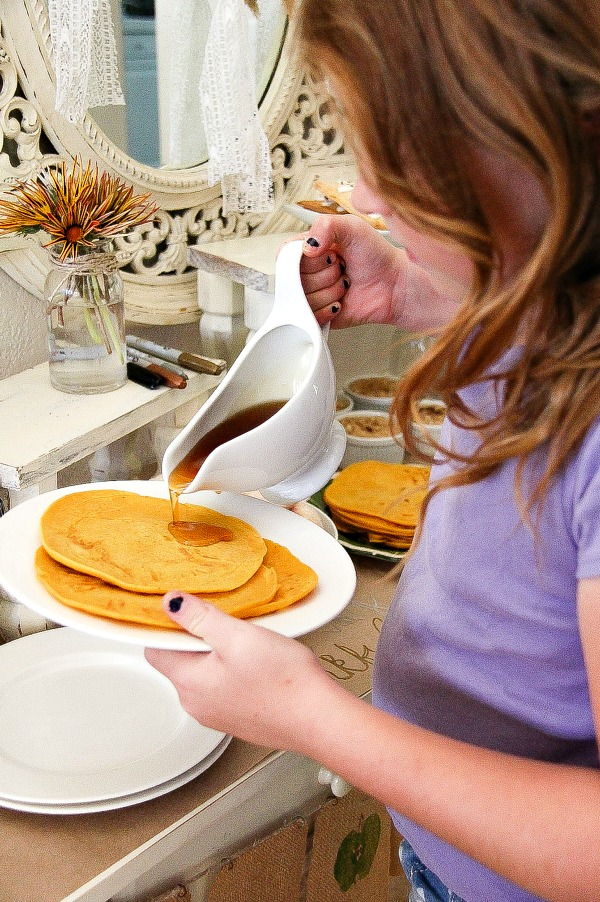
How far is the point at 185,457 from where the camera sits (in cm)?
65

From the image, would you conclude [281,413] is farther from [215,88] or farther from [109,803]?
[215,88]

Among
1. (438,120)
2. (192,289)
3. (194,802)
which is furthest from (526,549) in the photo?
(192,289)

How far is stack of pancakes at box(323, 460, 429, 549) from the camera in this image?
0.99 m

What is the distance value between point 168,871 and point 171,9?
886 mm

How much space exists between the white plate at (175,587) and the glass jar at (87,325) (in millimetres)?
215

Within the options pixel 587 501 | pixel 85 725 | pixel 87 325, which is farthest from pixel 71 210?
pixel 587 501

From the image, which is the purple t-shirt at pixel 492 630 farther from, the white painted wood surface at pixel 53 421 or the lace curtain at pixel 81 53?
the lace curtain at pixel 81 53

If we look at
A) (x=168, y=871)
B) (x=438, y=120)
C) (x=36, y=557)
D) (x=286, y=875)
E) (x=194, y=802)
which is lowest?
(x=286, y=875)

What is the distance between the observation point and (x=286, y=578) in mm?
618

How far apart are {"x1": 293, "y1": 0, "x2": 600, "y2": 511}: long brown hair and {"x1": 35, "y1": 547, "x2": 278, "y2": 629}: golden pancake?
0.20 meters

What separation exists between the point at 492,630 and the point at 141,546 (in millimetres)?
252

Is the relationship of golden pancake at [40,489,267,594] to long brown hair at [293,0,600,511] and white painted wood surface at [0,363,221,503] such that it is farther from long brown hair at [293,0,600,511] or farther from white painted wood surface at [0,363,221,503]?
long brown hair at [293,0,600,511]

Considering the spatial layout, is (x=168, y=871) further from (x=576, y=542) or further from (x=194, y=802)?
(x=576, y=542)

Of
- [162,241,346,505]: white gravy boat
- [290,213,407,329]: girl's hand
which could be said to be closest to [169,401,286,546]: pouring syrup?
[162,241,346,505]: white gravy boat
